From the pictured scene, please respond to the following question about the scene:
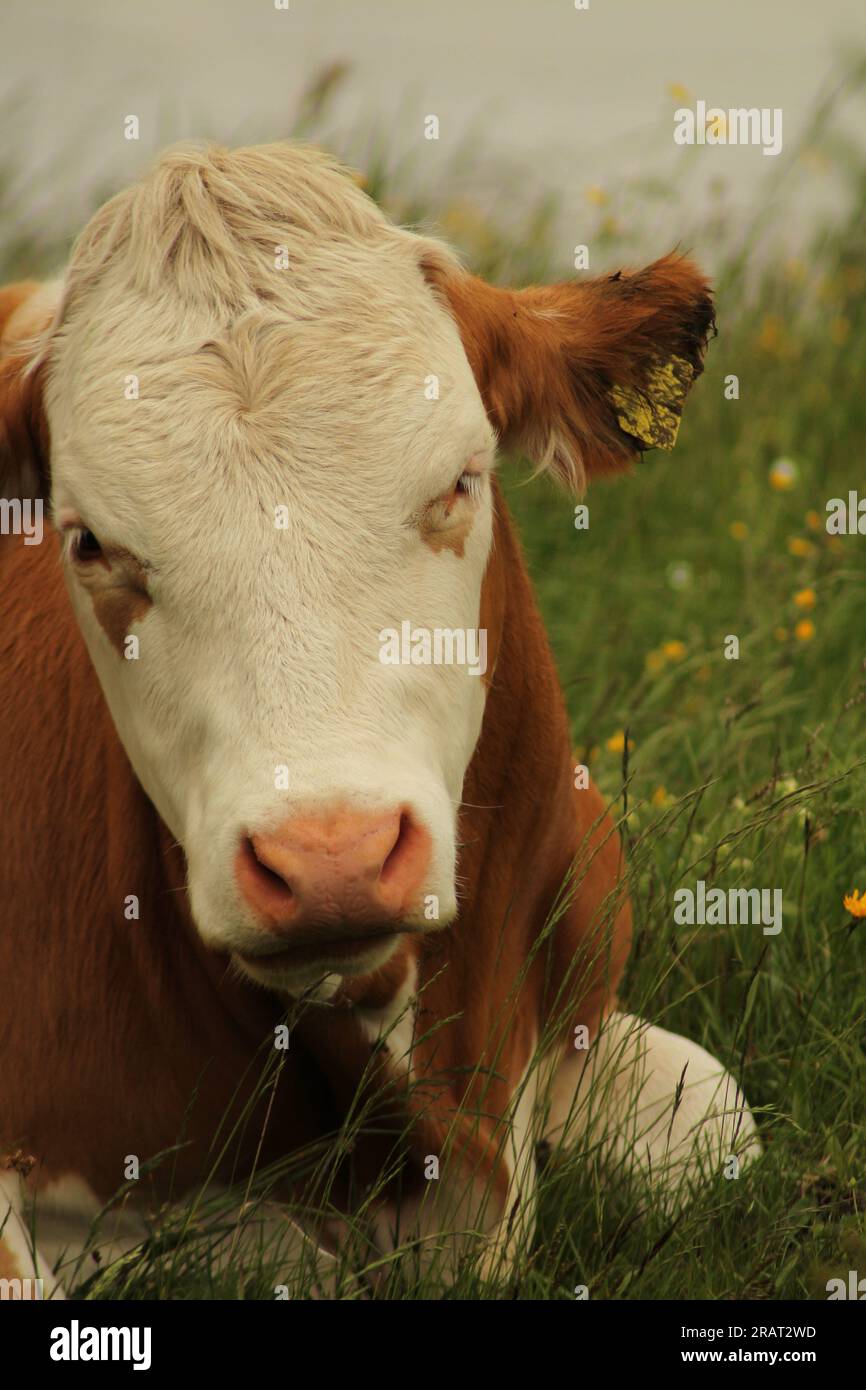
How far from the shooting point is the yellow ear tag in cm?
335

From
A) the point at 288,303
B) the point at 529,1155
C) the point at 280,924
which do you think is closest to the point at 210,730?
the point at 280,924

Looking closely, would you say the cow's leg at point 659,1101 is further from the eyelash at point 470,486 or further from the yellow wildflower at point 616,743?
the eyelash at point 470,486

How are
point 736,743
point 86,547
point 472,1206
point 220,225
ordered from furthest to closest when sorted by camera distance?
1. point 736,743
2. point 472,1206
3. point 220,225
4. point 86,547

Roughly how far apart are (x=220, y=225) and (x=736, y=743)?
2.37 meters

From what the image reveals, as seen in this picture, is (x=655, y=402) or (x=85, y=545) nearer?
(x=85, y=545)

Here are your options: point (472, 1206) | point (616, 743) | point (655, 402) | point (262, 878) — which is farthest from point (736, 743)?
point (262, 878)

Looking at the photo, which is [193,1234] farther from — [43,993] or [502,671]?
[502,671]

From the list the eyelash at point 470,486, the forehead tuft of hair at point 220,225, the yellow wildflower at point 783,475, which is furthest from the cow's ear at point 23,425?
the yellow wildflower at point 783,475

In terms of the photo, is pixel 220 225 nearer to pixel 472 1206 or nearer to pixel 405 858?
pixel 405 858

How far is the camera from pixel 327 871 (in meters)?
2.36

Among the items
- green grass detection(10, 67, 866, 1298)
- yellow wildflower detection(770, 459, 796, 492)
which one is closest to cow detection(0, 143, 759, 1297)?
green grass detection(10, 67, 866, 1298)

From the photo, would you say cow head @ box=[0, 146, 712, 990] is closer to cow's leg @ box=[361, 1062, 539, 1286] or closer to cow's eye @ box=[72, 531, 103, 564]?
cow's eye @ box=[72, 531, 103, 564]

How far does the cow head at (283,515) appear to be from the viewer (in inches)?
96.7

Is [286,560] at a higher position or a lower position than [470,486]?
lower
